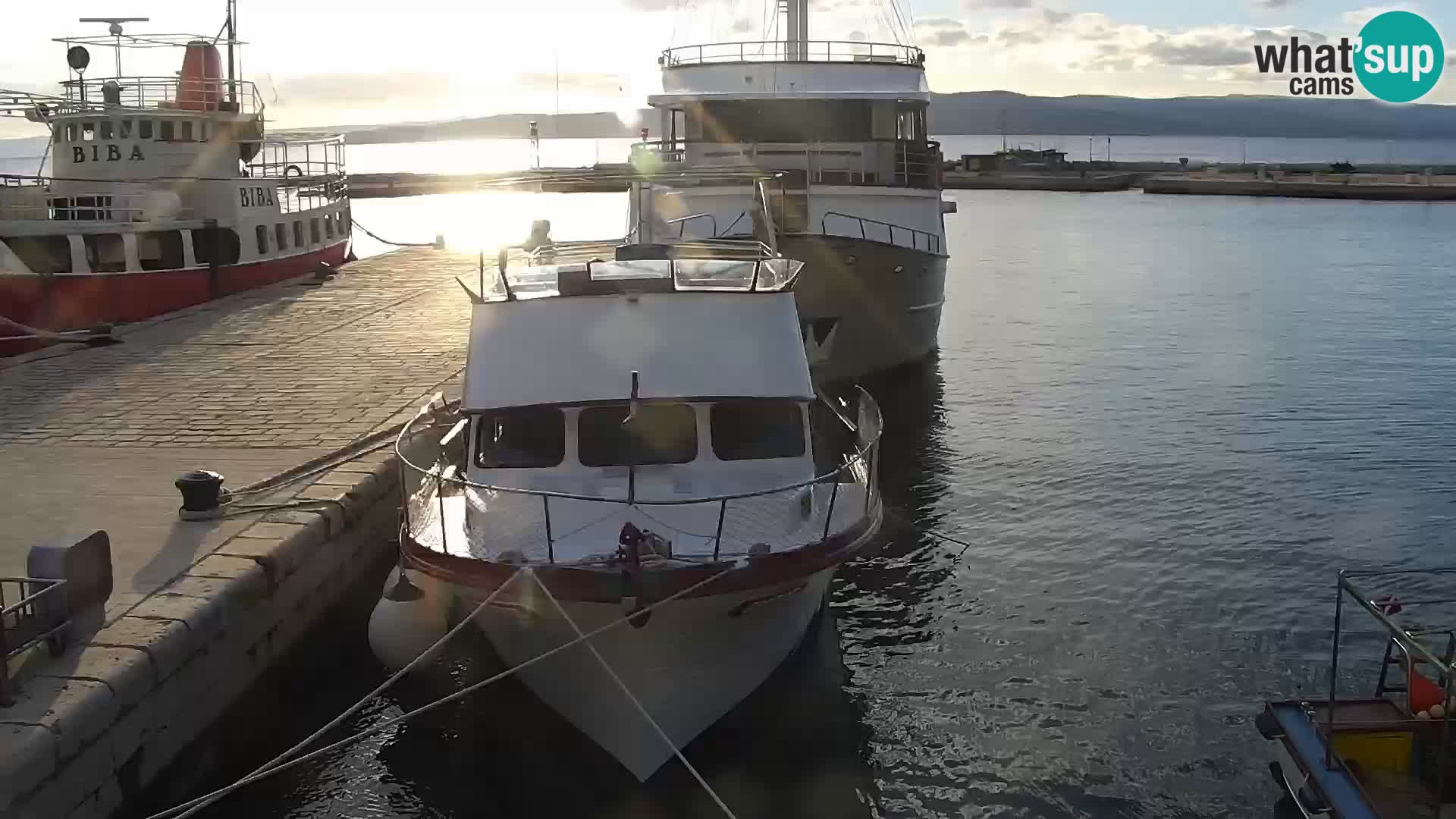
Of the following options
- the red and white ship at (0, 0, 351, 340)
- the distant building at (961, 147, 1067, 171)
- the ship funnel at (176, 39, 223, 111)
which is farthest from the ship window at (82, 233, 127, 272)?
the distant building at (961, 147, 1067, 171)

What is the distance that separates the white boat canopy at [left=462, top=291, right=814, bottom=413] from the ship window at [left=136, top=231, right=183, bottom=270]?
20.3 metres

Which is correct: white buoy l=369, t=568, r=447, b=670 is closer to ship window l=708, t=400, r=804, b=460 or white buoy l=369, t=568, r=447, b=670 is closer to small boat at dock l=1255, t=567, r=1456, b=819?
ship window l=708, t=400, r=804, b=460

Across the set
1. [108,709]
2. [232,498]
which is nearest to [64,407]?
[232,498]

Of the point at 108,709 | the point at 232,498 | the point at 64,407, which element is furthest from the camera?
the point at 64,407

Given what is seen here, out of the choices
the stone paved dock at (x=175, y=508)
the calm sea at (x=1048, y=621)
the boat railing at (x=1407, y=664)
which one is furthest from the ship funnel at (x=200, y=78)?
the boat railing at (x=1407, y=664)

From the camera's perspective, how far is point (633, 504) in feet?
31.4

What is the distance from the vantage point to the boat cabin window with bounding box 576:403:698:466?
1068 centimetres

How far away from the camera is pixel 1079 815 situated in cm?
967

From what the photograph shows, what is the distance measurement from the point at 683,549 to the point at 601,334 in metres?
2.24

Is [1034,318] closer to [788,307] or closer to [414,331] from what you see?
[414,331]

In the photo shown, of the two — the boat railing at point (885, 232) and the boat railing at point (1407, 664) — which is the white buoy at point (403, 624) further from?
the boat railing at point (885, 232)

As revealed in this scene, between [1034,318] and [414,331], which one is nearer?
[414,331]

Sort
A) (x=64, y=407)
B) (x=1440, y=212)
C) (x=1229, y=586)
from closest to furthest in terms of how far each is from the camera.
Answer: (x=1229, y=586) < (x=64, y=407) < (x=1440, y=212)

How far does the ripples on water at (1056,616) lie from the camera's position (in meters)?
10.0
